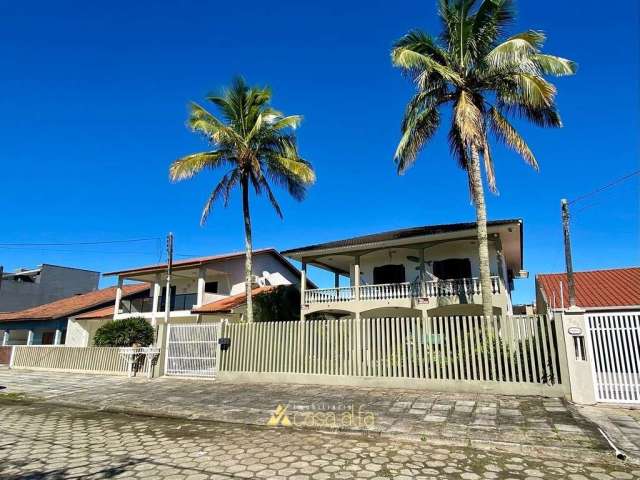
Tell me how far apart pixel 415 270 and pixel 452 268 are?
181 cm

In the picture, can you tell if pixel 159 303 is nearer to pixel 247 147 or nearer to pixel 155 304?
pixel 155 304

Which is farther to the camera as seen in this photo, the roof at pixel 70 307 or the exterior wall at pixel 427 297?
the roof at pixel 70 307

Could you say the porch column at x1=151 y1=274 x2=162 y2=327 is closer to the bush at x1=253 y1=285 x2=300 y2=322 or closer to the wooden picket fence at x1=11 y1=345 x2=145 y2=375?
the wooden picket fence at x1=11 y1=345 x2=145 y2=375

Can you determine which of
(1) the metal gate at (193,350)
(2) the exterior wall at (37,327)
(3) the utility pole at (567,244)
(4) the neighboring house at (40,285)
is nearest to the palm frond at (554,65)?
(3) the utility pole at (567,244)

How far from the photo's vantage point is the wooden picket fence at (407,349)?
909cm

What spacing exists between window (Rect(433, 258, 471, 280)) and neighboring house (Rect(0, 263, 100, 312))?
3440 centimetres

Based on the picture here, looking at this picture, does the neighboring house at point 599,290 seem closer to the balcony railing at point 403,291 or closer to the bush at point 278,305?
the balcony railing at point 403,291

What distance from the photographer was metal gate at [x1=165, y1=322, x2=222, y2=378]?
13.6 m

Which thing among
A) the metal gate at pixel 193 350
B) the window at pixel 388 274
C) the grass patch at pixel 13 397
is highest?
the window at pixel 388 274

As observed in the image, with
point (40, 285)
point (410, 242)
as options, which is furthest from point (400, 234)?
point (40, 285)

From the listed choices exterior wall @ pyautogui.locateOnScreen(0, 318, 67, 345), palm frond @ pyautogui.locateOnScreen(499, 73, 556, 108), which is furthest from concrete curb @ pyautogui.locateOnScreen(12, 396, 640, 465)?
exterior wall @ pyautogui.locateOnScreen(0, 318, 67, 345)

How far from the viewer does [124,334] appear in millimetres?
18031

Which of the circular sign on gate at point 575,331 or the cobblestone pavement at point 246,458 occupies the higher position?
the circular sign on gate at point 575,331

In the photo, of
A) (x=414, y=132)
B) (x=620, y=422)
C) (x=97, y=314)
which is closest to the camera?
(x=620, y=422)
